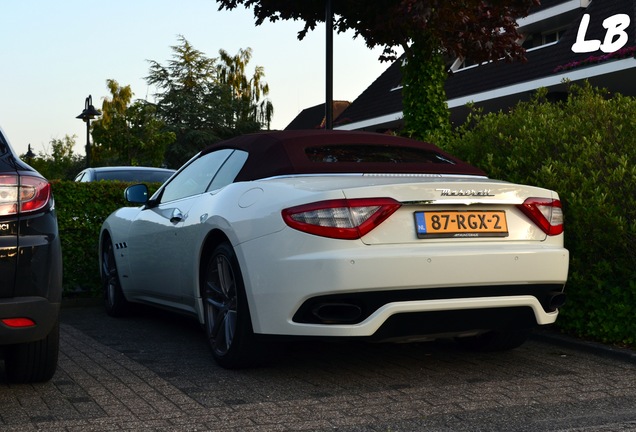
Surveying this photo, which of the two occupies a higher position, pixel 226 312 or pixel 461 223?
pixel 461 223

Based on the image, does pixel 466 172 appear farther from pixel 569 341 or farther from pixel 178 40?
pixel 178 40

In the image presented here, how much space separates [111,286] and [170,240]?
2159 mm

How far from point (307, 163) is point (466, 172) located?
1.06m

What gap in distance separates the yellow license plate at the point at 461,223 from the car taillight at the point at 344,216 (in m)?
0.22

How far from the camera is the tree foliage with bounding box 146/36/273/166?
222 ft

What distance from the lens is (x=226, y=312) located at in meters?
5.64

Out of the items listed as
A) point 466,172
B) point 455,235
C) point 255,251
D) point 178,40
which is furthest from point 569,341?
point 178,40

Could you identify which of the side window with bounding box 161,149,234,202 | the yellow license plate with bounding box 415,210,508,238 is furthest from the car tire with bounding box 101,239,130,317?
the yellow license plate with bounding box 415,210,508,238

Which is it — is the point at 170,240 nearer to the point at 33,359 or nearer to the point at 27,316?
the point at 33,359

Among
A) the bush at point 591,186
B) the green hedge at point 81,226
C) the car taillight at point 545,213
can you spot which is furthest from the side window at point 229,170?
the green hedge at point 81,226

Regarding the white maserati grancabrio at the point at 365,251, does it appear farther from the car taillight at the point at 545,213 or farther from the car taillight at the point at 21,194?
the car taillight at the point at 21,194

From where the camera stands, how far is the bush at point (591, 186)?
6234 millimetres

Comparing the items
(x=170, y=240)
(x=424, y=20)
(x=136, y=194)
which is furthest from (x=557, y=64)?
(x=170, y=240)

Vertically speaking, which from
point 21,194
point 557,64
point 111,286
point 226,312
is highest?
point 557,64
